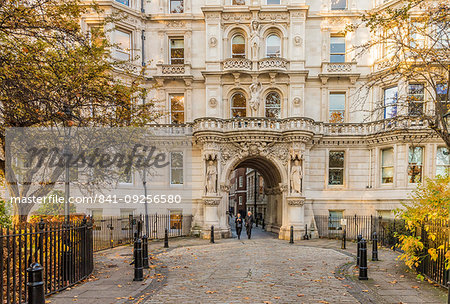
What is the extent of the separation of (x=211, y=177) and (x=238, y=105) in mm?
5753

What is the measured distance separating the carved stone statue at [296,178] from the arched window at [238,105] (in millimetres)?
5290

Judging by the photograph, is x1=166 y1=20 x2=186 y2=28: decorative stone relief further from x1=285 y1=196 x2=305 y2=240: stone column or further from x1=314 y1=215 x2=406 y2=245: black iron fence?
x1=314 y1=215 x2=406 y2=245: black iron fence

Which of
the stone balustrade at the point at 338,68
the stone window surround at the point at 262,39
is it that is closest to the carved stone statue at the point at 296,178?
the stone balustrade at the point at 338,68

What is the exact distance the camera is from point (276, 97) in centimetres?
2180

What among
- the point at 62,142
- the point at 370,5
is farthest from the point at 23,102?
the point at 370,5

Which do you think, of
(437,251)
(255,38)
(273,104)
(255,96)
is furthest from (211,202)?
(437,251)

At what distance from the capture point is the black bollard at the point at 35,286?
453cm

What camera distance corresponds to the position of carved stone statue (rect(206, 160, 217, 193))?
1952cm

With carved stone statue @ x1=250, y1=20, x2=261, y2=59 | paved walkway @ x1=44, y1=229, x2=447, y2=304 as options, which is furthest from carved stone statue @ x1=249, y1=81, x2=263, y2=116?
paved walkway @ x1=44, y1=229, x2=447, y2=304

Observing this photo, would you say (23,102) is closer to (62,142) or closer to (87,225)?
(62,142)

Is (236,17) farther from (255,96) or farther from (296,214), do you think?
(296,214)

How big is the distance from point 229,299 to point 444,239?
5511mm

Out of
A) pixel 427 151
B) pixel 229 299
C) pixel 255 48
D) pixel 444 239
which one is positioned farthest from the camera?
pixel 255 48

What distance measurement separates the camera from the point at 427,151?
1897cm
